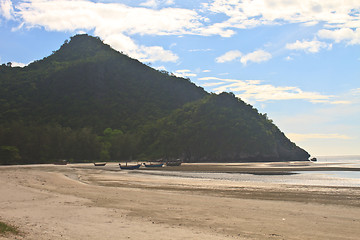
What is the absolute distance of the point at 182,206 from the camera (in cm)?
1773

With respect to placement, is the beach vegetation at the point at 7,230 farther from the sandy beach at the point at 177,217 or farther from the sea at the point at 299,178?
the sea at the point at 299,178

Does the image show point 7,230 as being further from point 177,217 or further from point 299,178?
point 299,178

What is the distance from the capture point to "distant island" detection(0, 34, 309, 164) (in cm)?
14550

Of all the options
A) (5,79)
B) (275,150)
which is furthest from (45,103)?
(275,150)

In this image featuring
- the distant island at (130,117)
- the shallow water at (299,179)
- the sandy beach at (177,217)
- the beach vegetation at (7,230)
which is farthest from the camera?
the distant island at (130,117)

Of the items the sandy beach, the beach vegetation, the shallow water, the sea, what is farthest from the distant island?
the beach vegetation

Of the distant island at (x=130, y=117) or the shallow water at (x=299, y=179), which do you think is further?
the distant island at (x=130, y=117)

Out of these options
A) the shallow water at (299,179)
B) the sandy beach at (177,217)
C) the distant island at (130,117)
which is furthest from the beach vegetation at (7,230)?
the distant island at (130,117)

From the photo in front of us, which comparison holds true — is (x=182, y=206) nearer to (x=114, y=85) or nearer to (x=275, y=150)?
(x=275, y=150)

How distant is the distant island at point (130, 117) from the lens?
477 ft

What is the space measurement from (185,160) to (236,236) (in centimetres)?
14857

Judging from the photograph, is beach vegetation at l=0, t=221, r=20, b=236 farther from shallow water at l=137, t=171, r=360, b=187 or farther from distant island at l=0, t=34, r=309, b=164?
distant island at l=0, t=34, r=309, b=164

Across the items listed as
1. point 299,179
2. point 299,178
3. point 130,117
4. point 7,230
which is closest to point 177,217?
point 7,230

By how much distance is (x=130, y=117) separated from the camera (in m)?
181
